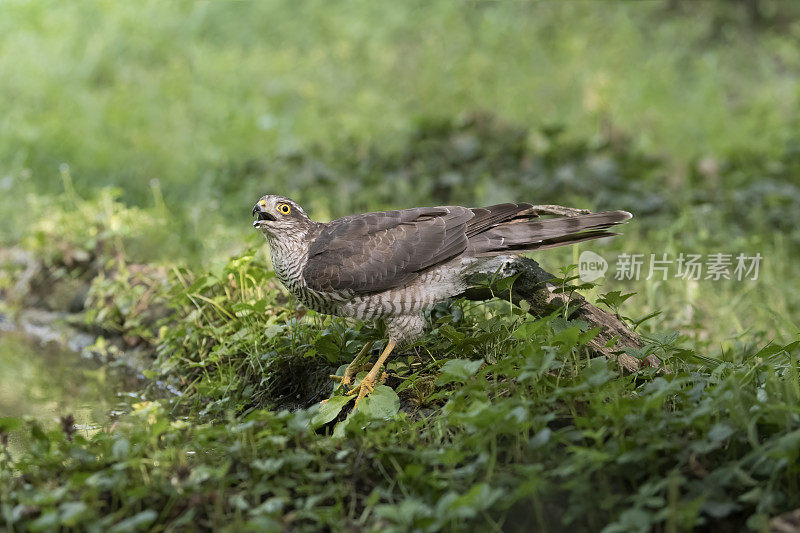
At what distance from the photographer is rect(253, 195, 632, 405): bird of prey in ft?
12.4

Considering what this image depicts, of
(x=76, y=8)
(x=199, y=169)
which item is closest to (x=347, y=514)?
(x=199, y=169)

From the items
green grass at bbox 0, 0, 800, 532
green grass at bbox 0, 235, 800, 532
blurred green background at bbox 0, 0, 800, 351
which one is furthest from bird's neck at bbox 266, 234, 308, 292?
blurred green background at bbox 0, 0, 800, 351

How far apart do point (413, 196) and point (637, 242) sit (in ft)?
6.61

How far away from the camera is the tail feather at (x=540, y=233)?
380 centimetres

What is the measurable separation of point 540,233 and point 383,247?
731 mm

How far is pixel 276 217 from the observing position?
387 cm

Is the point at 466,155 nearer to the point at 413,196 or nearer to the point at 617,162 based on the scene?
the point at 413,196

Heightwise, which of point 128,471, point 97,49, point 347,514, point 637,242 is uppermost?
point 97,49

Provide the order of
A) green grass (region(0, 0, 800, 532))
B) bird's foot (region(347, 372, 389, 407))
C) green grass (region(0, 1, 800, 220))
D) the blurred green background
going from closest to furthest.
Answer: green grass (region(0, 0, 800, 532)) < bird's foot (region(347, 372, 389, 407)) < the blurred green background < green grass (region(0, 1, 800, 220))

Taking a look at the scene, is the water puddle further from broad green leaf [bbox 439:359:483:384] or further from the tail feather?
the tail feather

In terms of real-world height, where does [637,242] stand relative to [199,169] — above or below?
below

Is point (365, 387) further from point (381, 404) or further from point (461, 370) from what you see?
point (461, 370)

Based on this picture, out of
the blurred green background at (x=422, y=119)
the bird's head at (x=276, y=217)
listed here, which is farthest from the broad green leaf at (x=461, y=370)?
the blurred green background at (x=422, y=119)

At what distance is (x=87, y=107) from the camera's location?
9.77 meters
